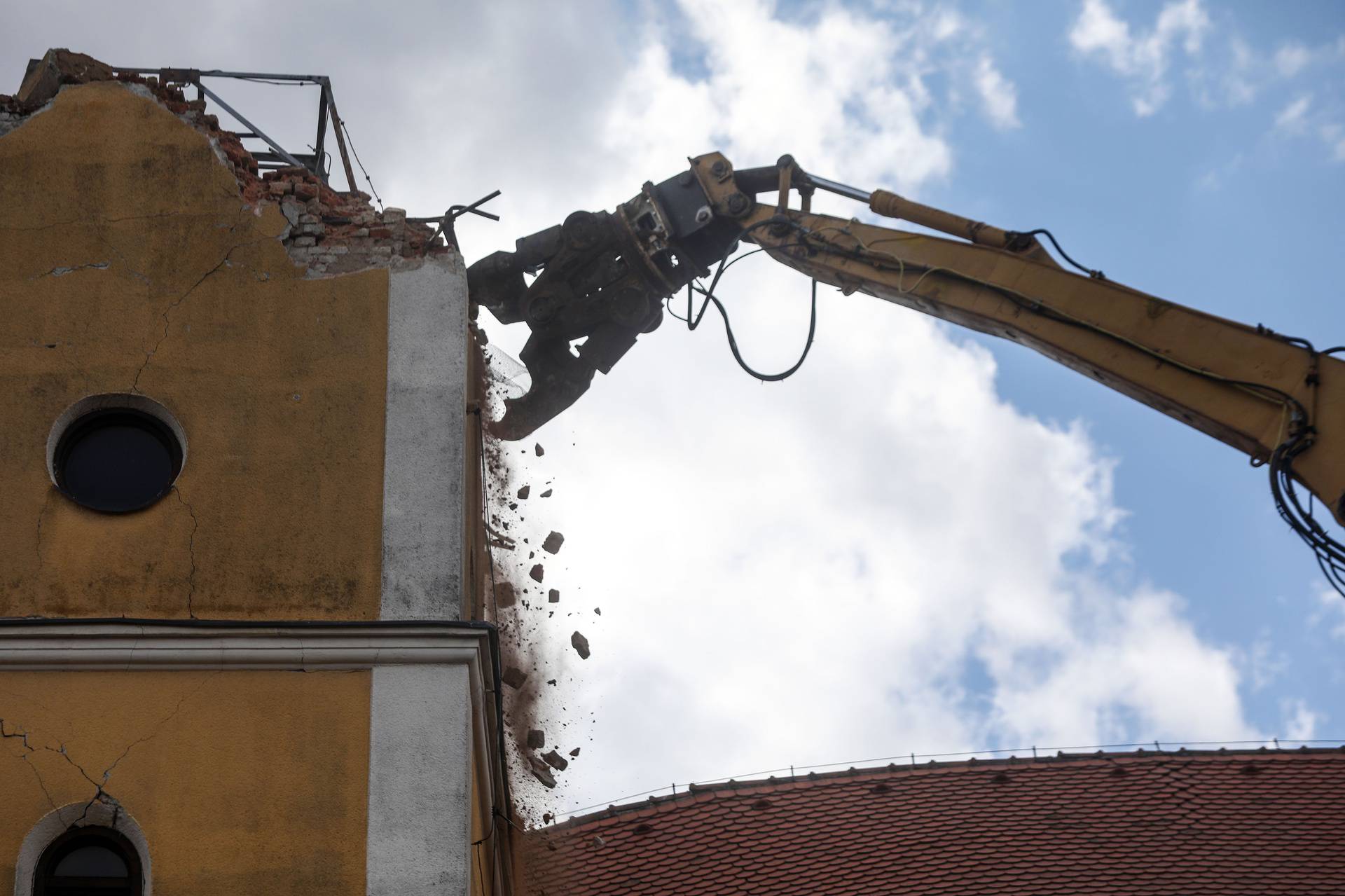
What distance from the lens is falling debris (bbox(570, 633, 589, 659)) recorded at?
11.7 metres

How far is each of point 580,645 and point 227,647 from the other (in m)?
4.04

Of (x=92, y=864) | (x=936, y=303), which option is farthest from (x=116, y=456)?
(x=936, y=303)

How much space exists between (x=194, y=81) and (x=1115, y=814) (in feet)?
29.2

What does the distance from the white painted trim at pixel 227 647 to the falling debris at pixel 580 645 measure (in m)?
3.55

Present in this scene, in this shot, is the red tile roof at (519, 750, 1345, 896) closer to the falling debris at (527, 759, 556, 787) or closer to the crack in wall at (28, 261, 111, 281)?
the falling debris at (527, 759, 556, 787)

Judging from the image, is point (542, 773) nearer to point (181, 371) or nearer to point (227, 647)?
point (227, 647)

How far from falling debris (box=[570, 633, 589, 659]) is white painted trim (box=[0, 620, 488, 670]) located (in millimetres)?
3555

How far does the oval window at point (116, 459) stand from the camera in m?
8.48

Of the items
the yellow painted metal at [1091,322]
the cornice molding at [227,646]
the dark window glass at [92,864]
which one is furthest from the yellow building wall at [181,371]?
the yellow painted metal at [1091,322]

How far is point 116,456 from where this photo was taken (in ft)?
28.3

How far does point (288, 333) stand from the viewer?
8883 mm

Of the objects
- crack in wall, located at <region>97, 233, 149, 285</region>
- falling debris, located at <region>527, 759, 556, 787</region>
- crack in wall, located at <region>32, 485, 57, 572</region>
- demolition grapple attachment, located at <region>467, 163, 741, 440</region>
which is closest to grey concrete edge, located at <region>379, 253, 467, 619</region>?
crack in wall, located at <region>97, 233, 149, 285</region>

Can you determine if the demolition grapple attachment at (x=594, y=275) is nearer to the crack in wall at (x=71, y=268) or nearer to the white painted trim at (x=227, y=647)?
the crack in wall at (x=71, y=268)

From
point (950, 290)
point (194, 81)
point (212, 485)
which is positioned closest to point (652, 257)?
point (950, 290)
